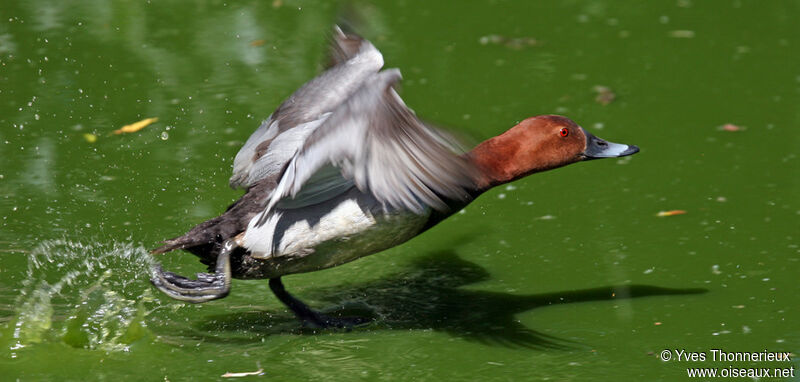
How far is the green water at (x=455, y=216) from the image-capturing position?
4.54 m

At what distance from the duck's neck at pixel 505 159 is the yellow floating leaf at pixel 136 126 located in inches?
119

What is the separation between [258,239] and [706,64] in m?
4.54

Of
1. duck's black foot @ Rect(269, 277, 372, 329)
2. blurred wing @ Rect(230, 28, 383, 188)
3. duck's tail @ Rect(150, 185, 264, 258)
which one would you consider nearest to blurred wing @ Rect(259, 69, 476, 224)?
duck's tail @ Rect(150, 185, 264, 258)

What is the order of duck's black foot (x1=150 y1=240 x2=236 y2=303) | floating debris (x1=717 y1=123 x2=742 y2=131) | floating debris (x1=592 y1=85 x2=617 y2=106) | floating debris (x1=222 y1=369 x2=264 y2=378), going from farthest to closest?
floating debris (x1=592 y1=85 x2=617 y2=106)
floating debris (x1=717 y1=123 x2=742 y2=131)
duck's black foot (x1=150 y1=240 x2=236 y2=303)
floating debris (x1=222 y1=369 x2=264 y2=378)

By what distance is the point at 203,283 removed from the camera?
4496 mm

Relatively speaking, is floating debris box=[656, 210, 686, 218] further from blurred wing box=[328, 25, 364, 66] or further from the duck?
blurred wing box=[328, 25, 364, 66]

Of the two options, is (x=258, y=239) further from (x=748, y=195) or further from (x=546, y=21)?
(x=546, y=21)

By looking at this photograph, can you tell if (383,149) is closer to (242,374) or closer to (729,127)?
(242,374)

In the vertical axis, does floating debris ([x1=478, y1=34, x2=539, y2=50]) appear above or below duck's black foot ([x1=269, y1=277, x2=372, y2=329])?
above

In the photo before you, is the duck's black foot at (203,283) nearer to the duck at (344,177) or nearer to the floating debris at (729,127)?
the duck at (344,177)

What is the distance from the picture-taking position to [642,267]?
532 cm

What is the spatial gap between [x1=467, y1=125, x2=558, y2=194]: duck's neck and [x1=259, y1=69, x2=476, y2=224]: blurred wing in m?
0.56

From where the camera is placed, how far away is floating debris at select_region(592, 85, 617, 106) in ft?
23.5

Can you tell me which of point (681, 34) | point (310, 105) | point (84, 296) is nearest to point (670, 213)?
point (310, 105)
